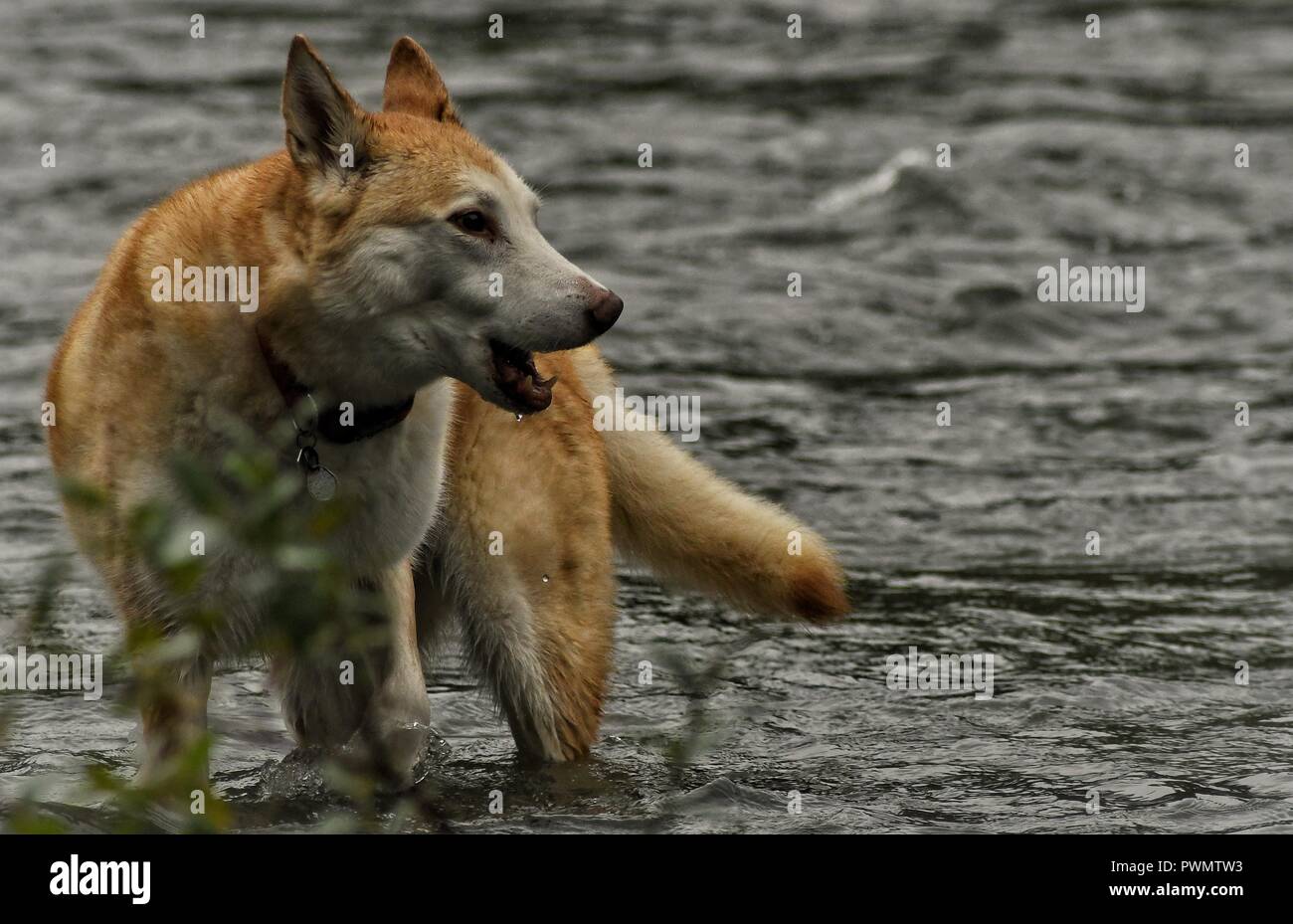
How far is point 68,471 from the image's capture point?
482 cm

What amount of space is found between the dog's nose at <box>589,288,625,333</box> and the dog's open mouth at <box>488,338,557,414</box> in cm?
19

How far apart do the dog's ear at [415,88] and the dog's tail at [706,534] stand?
1.15 m

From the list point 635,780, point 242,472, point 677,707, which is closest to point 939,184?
point 677,707

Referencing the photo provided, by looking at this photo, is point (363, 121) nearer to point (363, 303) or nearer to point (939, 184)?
point (363, 303)

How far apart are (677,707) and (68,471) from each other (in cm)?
235

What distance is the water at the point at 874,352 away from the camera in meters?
5.84

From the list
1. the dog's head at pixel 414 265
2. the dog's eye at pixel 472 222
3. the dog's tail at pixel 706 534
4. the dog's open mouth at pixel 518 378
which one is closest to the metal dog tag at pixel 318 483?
the dog's head at pixel 414 265

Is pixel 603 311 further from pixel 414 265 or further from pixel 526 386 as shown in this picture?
pixel 414 265

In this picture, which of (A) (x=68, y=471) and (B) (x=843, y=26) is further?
(B) (x=843, y=26)

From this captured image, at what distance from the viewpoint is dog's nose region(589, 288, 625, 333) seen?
4.57m

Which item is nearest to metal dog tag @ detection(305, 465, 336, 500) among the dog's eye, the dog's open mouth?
the dog's open mouth

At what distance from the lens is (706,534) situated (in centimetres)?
592

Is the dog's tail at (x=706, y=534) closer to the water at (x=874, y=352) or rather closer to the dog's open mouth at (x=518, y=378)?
the water at (x=874, y=352)

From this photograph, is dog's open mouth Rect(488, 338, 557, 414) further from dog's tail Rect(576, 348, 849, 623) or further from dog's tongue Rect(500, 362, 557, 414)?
dog's tail Rect(576, 348, 849, 623)
